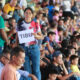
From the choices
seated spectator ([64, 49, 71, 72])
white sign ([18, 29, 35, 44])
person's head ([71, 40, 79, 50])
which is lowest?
person's head ([71, 40, 79, 50])

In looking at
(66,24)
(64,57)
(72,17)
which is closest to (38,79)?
(64,57)

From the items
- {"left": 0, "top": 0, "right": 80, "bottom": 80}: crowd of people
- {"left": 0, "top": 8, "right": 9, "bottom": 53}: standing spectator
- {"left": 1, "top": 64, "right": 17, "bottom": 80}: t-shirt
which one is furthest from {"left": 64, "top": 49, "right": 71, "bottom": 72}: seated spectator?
{"left": 1, "top": 64, "right": 17, "bottom": 80}: t-shirt

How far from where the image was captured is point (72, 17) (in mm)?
9117

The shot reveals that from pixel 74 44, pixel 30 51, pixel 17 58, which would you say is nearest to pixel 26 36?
pixel 30 51

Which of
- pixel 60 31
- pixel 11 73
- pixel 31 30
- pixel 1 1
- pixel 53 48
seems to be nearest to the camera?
pixel 11 73

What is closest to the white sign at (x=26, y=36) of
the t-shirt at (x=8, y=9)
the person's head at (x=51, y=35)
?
the person's head at (x=51, y=35)

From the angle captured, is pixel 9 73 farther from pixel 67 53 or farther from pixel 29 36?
pixel 67 53

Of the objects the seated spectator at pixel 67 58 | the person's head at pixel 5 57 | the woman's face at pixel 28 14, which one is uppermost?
the woman's face at pixel 28 14

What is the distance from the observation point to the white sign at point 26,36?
12.6ft

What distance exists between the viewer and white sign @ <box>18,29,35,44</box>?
3.84m

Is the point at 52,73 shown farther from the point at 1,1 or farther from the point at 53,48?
the point at 1,1

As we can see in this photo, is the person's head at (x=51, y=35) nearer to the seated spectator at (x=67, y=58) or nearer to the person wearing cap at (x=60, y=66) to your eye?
the seated spectator at (x=67, y=58)

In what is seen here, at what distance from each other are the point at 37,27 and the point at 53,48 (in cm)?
186

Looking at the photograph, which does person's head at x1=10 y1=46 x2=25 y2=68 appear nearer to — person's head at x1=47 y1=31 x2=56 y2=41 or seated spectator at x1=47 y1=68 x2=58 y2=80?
seated spectator at x1=47 y1=68 x2=58 y2=80
